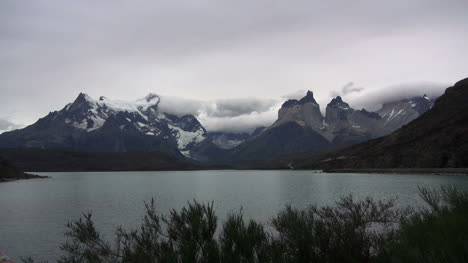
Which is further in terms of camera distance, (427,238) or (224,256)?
(224,256)

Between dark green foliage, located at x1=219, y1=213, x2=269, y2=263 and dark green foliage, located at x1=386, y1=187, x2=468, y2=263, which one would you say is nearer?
dark green foliage, located at x1=386, y1=187, x2=468, y2=263

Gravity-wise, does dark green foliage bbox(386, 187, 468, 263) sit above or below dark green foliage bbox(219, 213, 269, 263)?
above

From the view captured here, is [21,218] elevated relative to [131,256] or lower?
lower

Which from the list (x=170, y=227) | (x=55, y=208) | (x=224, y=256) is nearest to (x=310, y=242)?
(x=224, y=256)

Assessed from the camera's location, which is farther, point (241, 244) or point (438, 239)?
point (241, 244)

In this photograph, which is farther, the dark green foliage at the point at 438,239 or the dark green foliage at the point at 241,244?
the dark green foliage at the point at 241,244

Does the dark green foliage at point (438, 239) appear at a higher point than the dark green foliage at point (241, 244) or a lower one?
higher

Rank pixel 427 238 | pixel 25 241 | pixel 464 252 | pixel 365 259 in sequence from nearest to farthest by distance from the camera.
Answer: pixel 464 252 < pixel 427 238 < pixel 365 259 < pixel 25 241

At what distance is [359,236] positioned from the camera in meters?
18.8

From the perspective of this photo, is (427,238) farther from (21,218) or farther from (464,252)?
(21,218)

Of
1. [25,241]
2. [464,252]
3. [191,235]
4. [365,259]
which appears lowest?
[25,241]

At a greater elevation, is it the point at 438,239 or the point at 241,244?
the point at 438,239

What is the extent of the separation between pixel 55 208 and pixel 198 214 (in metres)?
73.5

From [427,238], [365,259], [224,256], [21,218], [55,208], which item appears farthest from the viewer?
[55,208]
